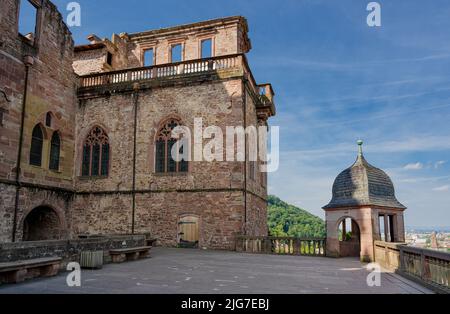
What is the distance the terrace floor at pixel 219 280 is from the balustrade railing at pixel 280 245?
11.8ft

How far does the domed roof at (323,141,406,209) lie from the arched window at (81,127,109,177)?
11.2m

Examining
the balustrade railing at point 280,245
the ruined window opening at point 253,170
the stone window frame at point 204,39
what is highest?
the stone window frame at point 204,39

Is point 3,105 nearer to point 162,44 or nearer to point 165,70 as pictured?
point 165,70

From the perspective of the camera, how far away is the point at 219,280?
7898 millimetres

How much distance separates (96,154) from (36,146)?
3059 mm

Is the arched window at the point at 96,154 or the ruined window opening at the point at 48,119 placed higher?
the ruined window opening at the point at 48,119

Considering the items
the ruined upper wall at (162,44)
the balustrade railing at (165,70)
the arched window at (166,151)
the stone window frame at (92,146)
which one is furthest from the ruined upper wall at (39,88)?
the arched window at (166,151)

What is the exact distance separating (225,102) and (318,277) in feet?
32.8

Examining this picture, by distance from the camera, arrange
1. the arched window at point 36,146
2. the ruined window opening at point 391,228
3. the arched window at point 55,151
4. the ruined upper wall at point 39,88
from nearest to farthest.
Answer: the ruined window opening at point 391,228 → the ruined upper wall at point 39,88 → the arched window at point 36,146 → the arched window at point 55,151

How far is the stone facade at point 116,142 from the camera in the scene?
1534 cm

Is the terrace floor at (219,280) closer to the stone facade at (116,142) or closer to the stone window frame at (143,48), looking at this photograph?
the stone facade at (116,142)

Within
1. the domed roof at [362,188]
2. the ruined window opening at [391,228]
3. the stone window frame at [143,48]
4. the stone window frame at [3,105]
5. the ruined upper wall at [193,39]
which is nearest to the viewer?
the domed roof at [362,188]

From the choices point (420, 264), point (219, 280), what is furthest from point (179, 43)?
point (420, 264)
